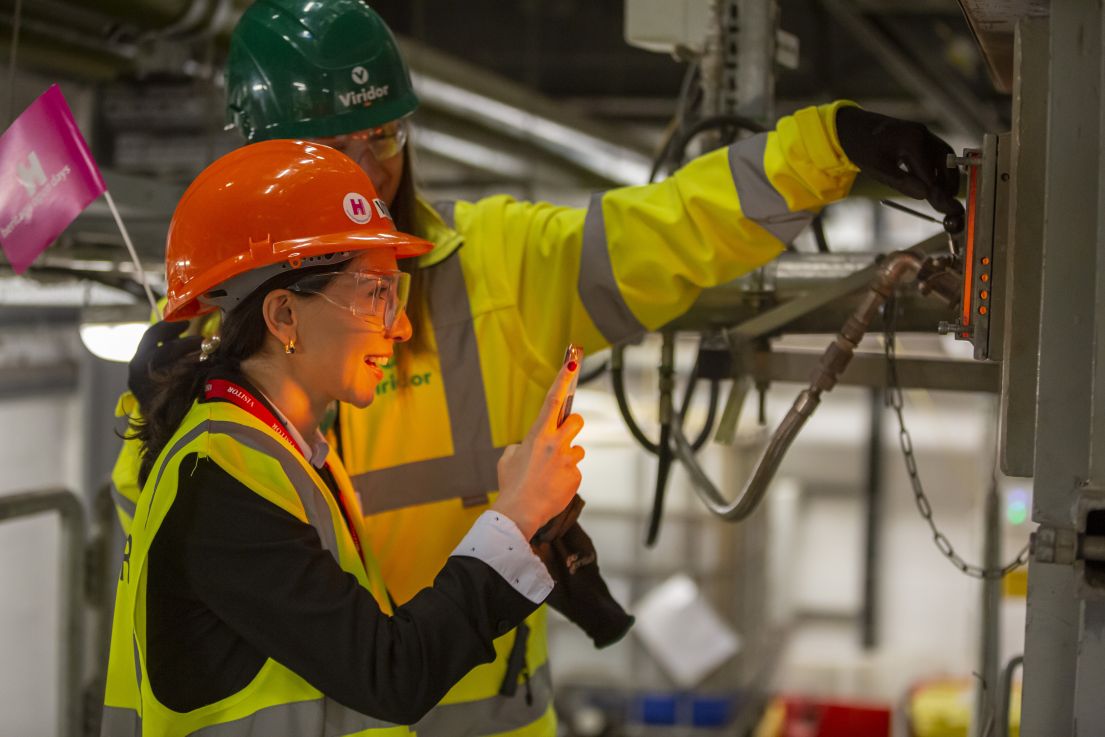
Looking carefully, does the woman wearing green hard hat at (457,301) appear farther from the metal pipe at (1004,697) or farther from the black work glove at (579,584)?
the metal pipe at (1004,697)

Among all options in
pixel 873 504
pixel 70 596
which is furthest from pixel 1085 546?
pixel 873 504

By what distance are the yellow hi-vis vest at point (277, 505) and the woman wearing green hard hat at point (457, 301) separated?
0.41 metres

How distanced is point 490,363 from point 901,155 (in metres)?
0.72

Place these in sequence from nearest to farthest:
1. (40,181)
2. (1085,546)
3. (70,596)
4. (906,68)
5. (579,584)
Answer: (1085,546)
(579,584)
(40,181)
(70,596)
(906,68)

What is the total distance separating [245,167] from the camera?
5.19 ft

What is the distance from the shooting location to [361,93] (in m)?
1.99

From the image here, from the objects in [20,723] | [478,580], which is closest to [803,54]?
[20,723]

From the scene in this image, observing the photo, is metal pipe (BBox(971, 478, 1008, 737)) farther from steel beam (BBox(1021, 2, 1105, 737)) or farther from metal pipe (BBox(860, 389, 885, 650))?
metal pipe (BBox(860, 389, 885, 650))

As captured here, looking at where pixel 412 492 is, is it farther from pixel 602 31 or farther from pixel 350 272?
pixel 602 31

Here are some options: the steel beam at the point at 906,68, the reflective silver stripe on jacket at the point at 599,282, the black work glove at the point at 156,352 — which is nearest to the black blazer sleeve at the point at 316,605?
the black work glove at the point at 156,352

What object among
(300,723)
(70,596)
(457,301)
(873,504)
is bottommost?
(873,504)

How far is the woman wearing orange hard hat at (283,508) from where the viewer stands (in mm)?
1373

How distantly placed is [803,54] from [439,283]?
5.76m

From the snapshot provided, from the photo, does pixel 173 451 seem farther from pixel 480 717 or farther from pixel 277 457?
pixel 480 717
